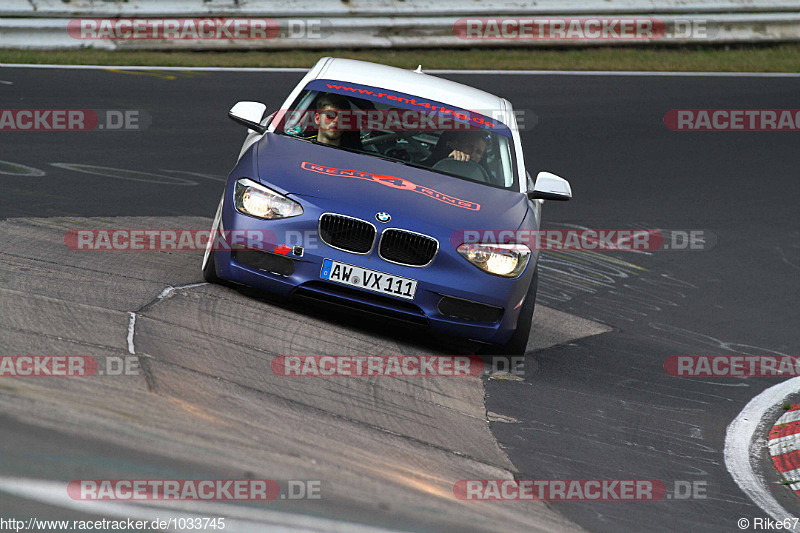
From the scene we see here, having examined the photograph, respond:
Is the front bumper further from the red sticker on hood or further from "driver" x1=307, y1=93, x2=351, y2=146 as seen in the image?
"driver" x1=307, y1=93, x2=351, y2=146

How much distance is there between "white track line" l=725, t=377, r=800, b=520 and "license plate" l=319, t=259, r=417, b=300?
2058 millimetres

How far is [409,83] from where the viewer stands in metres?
7.82

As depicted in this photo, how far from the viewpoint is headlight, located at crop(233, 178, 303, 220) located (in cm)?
622

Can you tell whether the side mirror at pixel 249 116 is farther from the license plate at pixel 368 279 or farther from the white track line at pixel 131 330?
the white track line at pixel 131 330

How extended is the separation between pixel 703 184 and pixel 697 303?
3634 mm

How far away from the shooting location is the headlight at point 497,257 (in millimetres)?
6258

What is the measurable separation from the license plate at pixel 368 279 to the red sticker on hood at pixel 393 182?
0.65 metres

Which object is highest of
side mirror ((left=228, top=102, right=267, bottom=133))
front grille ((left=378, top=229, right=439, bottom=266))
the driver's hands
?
side mirror ((left=228, top=102, right=267, bottom=133))

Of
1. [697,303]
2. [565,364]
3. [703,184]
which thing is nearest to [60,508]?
[565,364]

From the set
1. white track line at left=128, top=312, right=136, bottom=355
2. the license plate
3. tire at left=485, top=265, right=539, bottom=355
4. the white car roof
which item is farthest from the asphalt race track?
the white car roof

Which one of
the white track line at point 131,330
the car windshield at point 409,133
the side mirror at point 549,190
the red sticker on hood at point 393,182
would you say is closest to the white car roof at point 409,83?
the car windshield at point 409,133

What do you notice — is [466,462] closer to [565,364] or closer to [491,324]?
[491,324]

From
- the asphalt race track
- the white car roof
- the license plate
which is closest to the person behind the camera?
the asphalt race track

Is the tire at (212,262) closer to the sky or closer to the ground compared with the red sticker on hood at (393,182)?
closer to the ground
